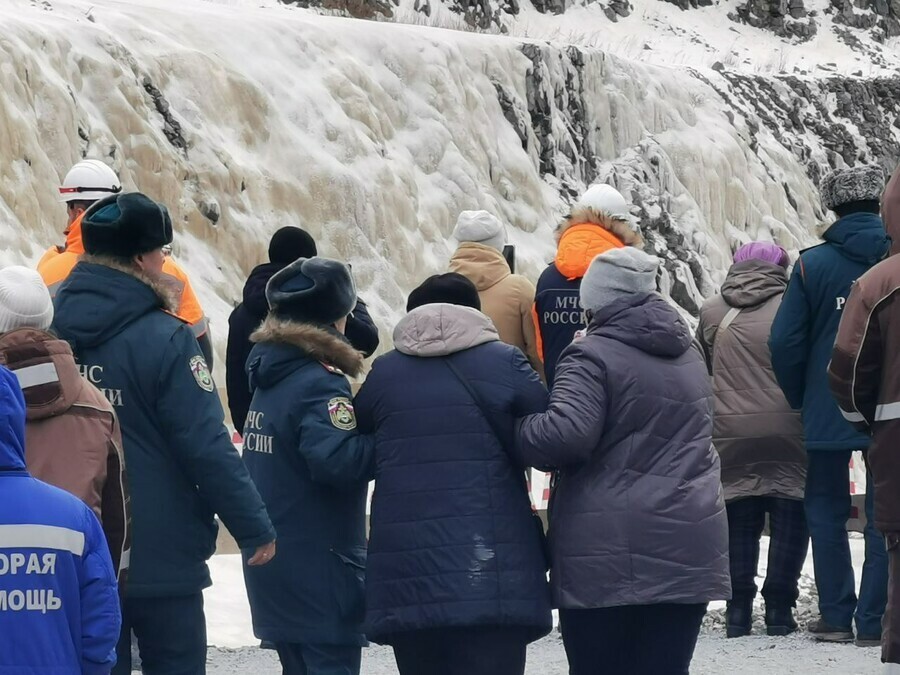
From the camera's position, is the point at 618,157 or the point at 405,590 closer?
the point at 405,590

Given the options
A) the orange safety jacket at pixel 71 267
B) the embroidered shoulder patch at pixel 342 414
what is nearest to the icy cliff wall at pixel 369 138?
the orange safety jacket at pixel 71 267

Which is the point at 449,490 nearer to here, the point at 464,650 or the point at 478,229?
the point at 464,650

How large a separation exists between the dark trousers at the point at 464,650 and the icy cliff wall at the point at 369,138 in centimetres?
969

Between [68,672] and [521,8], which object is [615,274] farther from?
[521,8]

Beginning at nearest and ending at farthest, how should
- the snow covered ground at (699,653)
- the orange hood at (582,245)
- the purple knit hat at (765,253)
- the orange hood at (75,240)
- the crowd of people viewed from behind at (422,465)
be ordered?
the crowd of people viewed from behind at (422,465) < the orange hood at (75,240) < the snow covered ground at (699,653) < the orange hood at (582,245) < the purple knit hat at (765,253)

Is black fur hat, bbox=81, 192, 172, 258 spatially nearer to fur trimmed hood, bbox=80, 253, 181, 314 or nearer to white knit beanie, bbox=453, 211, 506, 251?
fur trimmed hood, bbox=80, 253, 181, 314

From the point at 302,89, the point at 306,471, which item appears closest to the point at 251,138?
the point at 302,89

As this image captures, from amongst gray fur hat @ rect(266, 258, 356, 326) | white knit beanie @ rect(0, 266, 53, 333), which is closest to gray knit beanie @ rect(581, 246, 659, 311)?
gray fur hat @ rect(266, 258, 356, 326)

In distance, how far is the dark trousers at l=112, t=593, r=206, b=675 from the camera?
201 inches

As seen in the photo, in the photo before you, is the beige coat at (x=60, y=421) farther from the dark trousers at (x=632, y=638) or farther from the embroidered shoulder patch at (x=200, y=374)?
the dark trousers at (x=632, y=638)

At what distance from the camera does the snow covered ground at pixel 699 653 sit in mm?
7184

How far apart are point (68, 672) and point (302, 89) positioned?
56.4 ft

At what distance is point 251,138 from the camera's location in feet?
63.7

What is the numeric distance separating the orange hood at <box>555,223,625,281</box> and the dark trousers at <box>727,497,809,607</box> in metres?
1.30
